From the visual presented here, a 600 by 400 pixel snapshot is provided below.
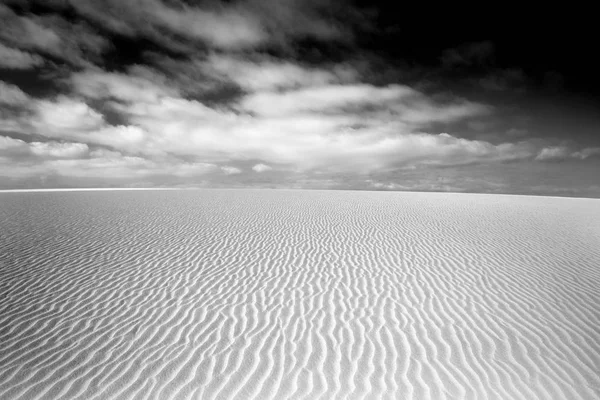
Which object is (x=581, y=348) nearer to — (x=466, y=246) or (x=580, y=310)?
(x=580, y=310)

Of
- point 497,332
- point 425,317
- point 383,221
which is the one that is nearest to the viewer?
point 497,332

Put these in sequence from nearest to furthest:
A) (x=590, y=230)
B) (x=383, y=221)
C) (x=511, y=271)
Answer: (x=511, y=271) → (x=590, y=230) → (x=383, y=221)

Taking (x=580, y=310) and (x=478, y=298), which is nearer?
(x=580, y=310)

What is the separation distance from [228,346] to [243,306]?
1.54m

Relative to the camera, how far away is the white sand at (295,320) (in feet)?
14.3

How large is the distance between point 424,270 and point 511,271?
2324 mm

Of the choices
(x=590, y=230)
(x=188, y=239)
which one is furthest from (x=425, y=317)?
(x=590, y=230)

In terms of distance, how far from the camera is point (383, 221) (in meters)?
18.9

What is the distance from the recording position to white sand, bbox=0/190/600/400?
14.3ft

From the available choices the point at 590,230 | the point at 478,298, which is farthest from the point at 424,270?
the point at 590,230

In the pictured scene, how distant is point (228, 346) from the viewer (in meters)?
5.20

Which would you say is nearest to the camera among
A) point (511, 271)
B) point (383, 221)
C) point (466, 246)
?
point (511, 271)

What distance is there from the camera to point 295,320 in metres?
6.16

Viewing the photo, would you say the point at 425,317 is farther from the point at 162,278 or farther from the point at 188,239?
the point at 188,239
